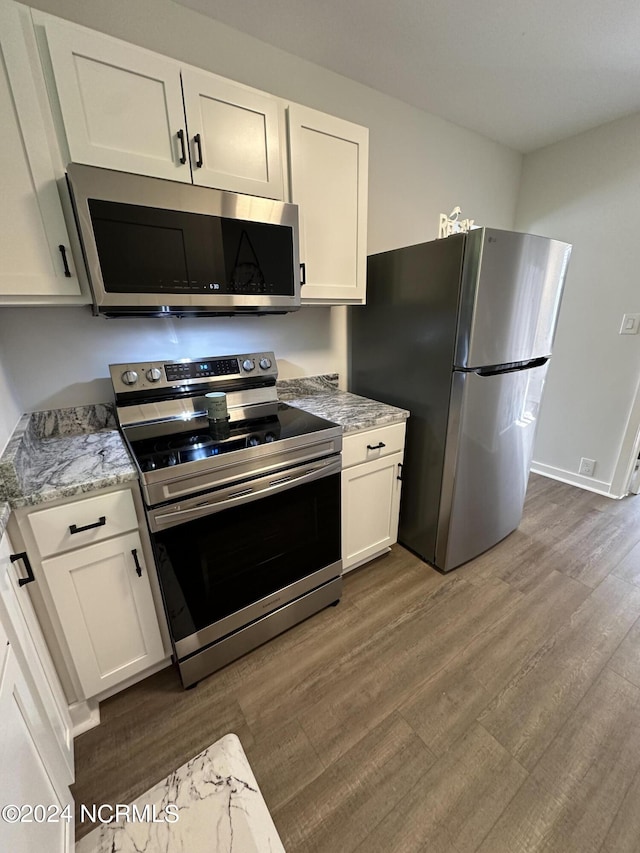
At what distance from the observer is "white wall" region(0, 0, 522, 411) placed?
1.36 m

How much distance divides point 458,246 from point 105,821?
7.45 feet

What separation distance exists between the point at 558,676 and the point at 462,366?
1302 mm

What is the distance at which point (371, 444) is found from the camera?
167 cm

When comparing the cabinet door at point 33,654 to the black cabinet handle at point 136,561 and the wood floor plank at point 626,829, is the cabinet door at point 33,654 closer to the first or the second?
the black cabinet handle at point 136,561

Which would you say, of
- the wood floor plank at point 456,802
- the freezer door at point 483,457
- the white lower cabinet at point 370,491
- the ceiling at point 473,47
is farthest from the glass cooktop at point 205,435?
the ceiling at point 473,47

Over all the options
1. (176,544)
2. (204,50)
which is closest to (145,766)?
(176,544)

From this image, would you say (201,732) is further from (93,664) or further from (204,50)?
(204,50)

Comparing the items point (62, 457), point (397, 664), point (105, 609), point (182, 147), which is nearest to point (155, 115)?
point (182, 147)

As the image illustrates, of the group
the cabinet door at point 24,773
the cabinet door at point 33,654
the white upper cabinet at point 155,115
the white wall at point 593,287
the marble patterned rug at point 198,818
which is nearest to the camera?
the cabinet door at point 24,773

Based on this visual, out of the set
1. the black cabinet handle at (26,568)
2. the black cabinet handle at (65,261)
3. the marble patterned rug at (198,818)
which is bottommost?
the marble patterned rug at (198,818)

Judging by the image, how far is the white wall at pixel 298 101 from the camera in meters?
1.36

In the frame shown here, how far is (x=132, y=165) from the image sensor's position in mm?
1170

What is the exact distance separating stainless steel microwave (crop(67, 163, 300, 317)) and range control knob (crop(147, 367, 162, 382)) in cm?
25

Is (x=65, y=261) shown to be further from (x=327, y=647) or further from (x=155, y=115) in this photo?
(x=327, y=647)
